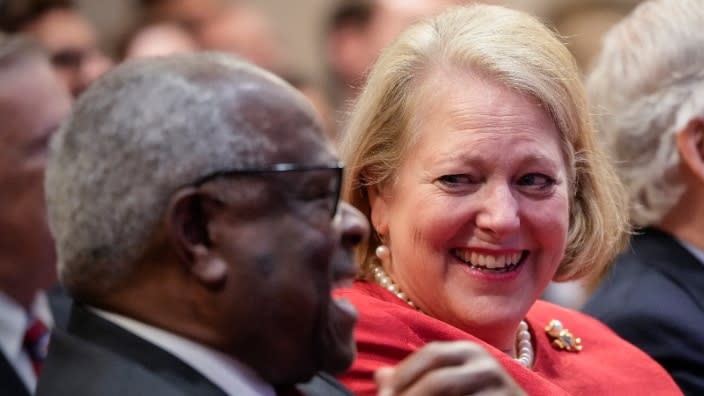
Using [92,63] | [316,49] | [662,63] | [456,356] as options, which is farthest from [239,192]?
[316,49]

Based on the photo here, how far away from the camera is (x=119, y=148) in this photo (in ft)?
5.40

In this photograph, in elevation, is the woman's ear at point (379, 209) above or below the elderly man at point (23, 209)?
above

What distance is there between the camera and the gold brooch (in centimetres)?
248

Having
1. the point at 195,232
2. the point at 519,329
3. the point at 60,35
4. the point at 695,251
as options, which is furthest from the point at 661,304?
the point at 60,35

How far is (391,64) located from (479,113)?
0.21 meters

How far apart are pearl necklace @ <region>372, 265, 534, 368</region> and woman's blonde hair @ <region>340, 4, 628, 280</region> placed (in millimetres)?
36

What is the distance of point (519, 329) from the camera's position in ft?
8.00

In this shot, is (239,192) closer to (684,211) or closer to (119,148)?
(119,148)

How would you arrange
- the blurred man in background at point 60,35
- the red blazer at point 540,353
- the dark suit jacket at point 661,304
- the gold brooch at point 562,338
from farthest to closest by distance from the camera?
the blurred man in background at point 60,35, the dark suit jacket at point 661,304, the gold brooch at point 562,338, the red blazer at point 540,353

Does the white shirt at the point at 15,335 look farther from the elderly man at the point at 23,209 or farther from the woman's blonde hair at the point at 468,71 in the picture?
the woman's blonde hair at the point at 468,71

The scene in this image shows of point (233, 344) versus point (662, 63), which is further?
point (662, 63)

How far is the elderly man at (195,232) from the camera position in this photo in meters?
1.64

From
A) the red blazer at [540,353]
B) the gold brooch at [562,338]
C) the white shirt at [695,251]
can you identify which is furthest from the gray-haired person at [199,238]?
the white shirt at [695,251]

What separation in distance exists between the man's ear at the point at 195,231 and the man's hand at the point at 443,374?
27cm
